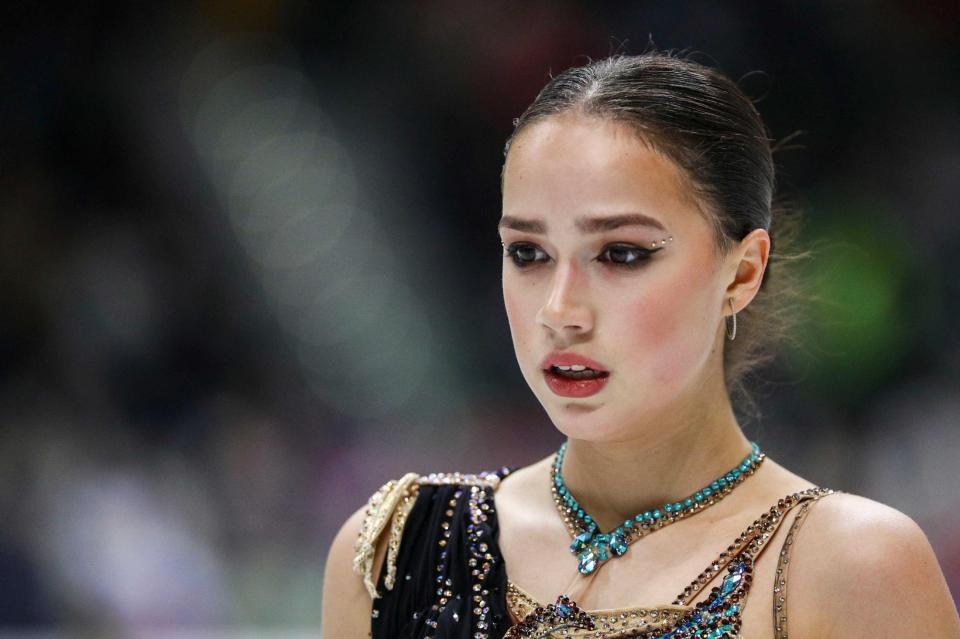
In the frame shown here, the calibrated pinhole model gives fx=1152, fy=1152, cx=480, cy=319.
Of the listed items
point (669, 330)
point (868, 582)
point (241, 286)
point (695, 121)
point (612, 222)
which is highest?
point (241, 286)

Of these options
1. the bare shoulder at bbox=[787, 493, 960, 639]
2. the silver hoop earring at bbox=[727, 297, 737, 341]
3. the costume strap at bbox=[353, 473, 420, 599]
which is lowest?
the bare shoulder at bbox=[787, 493, 960, 639]

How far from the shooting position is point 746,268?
166 centimetres

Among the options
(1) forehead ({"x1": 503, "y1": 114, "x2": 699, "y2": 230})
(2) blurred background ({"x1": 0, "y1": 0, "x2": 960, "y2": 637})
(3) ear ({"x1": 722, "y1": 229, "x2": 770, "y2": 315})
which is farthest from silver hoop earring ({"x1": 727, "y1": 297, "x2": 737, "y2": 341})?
(2) blurred background ({"x1": 0, "y1": 0, "x2": 960, "y2": 637})

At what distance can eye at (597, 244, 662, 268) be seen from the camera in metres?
1.54

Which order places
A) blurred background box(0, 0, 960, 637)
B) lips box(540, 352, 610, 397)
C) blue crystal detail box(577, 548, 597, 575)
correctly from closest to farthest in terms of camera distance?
lips box(540, 352, 610, 397), blue crystal detail box(577, 548, 597, 575), blurred background box(0, 0, 960, 637)

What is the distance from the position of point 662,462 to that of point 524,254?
0.37 meters

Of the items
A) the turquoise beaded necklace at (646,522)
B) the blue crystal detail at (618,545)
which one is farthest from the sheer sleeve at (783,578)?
the blue crystal detail at (618,545)

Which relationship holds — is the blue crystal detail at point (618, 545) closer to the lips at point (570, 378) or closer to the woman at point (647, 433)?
the woman at point (647, 433)

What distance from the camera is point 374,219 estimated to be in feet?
10.6

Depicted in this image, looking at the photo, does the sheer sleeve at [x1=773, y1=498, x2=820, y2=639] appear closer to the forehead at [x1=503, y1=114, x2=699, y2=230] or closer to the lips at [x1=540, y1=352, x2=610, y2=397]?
the lips at [x1=540, y1=352, x2=610, y2=397]

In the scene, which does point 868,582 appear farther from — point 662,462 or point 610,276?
point 610,276

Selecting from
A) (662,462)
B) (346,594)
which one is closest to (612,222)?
(662,462)

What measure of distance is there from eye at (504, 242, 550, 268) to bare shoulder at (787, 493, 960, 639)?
0.53m

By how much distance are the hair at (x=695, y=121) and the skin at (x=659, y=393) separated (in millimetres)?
25
